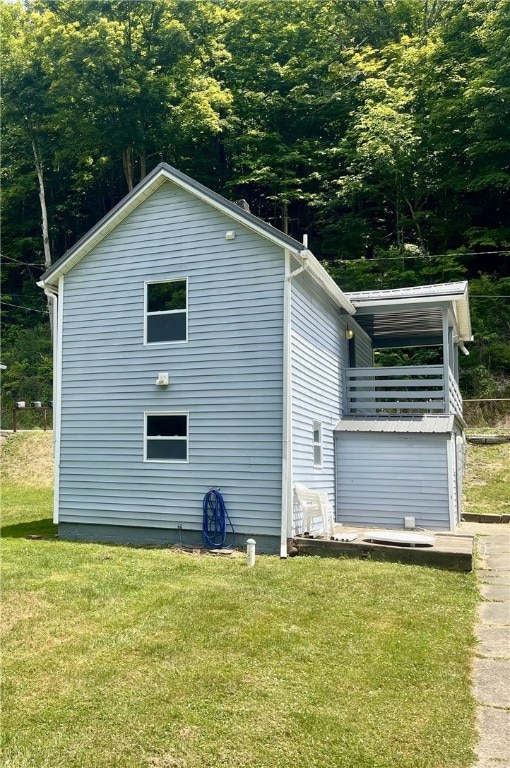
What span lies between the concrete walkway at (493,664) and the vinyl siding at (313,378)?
2898mm

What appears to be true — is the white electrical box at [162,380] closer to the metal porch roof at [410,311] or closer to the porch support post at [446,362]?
the metal porch roof at [410,311]

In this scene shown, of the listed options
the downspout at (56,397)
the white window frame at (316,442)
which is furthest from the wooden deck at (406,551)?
the downspout at (56,397)

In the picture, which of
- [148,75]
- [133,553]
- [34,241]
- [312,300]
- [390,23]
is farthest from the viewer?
[34,241]

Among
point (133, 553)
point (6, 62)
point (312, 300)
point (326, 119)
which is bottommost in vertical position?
point (133, 553)

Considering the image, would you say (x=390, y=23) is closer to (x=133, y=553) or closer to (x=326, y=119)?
(x=326, y=119)

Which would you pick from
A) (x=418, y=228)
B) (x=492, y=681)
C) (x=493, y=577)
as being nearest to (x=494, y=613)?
(x=493, y=577)

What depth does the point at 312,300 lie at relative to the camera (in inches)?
411

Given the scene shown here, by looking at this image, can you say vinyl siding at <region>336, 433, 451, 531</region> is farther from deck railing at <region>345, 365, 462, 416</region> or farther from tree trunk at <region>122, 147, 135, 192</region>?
tree trunk at <region>122, 147, 135, 192</region>

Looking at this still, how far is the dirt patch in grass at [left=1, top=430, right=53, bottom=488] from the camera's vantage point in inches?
667

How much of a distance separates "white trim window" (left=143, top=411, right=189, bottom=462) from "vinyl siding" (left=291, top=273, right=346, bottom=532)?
190 cm

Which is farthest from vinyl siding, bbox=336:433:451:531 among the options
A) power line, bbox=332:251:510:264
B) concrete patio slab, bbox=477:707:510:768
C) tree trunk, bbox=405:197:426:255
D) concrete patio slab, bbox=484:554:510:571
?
tree trunk, bbox=405:197:426:255

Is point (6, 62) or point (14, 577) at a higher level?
point (6, 62)

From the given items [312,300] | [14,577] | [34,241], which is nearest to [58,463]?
[14,577]

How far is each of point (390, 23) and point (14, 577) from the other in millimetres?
32750
